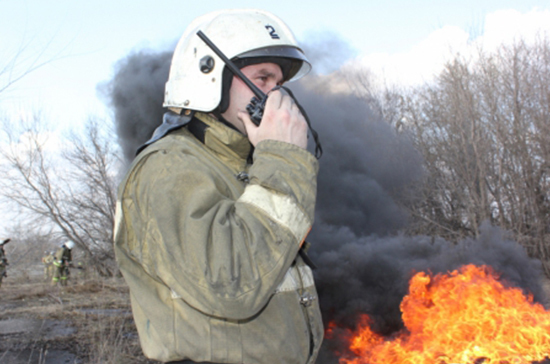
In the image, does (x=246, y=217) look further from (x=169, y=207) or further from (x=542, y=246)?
(x=542, y=246)

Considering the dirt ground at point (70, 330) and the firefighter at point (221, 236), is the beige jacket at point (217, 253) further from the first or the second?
the dirt ground at point (70, 330)

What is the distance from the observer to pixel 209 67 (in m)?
1.93

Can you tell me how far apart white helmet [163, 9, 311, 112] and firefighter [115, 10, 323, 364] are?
16 mm

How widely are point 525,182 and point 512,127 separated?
181 centimetres

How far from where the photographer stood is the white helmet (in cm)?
190

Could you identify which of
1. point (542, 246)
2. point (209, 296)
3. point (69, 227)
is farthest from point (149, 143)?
point (69, 227)

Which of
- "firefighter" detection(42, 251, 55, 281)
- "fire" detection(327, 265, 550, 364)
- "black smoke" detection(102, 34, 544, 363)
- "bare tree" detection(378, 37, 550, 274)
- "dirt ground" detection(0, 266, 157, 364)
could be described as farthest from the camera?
"firefighter" detection(42, 251, 55, 281)

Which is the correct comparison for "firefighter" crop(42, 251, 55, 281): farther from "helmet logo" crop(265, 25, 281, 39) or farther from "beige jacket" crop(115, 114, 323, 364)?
"beige jacket" crop(115, 114, 323, 364)

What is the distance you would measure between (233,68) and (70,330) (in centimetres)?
810

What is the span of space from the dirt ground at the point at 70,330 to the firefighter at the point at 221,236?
14.0 feet

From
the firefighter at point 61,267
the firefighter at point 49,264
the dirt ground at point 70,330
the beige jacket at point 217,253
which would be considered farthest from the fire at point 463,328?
the firefighter at point 49,264

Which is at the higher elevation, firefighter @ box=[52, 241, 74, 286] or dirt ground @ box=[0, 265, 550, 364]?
dirt ground @ box=[0, 265, 550, 364]

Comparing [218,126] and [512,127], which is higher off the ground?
[512,127]

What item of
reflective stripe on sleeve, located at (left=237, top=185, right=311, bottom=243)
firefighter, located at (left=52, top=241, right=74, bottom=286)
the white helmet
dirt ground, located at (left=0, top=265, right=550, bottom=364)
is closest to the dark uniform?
firefighter, located at (left=52, top=241, right=74, bottom=286)
